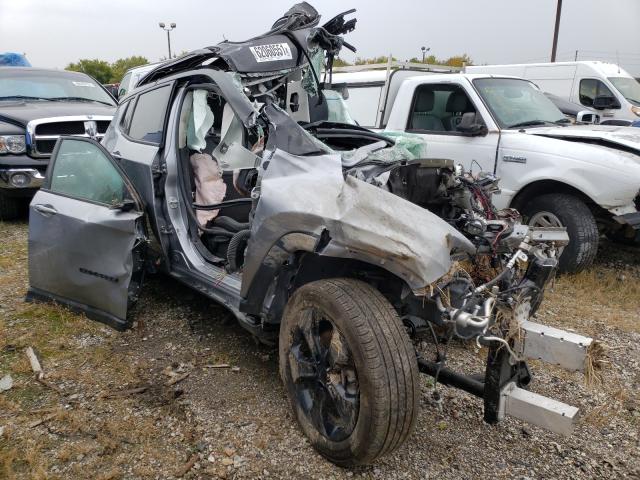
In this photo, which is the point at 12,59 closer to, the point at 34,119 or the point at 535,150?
the point at 34,119

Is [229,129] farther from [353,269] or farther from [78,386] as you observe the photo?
[78,386]

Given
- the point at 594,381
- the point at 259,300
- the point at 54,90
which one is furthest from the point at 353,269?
the point at 54,90

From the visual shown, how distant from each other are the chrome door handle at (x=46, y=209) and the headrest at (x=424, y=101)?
4172mm

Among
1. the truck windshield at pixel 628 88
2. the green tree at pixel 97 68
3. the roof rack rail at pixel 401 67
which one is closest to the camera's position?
the roof rack rail at pixel 401 67

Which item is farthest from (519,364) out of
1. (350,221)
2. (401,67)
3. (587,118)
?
(401,67)

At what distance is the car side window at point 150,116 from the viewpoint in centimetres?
386

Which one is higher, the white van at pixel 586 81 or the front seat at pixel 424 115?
the white van at pixel 586 81

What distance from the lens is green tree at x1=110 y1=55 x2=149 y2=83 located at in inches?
1762

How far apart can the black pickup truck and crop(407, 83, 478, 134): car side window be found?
12.2 feet

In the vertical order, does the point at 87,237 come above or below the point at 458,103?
below

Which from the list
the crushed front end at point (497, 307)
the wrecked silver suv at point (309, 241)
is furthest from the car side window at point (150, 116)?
the crushed front end at point (497, 307)

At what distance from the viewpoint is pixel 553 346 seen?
89.0 inches

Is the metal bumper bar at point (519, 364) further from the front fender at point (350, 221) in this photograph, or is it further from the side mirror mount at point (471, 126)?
the side mirror mount at point (471, 126)

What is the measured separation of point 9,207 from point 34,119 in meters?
1.24
